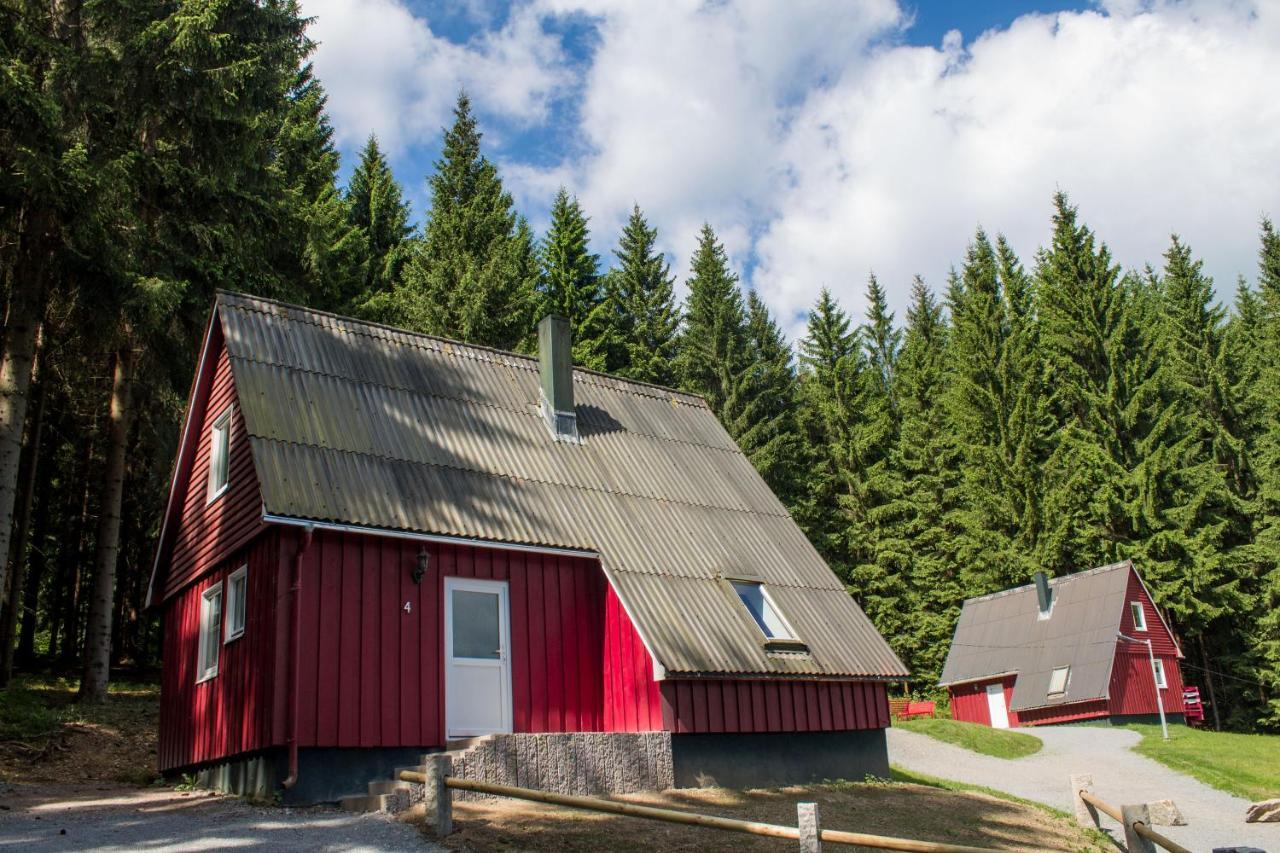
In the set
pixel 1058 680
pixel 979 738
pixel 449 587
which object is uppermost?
pixel 449 587

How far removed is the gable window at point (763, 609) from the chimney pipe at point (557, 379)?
12.3ft

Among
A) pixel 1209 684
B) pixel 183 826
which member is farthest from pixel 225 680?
pixel 1209 684

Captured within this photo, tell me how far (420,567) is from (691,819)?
6521 millimetres

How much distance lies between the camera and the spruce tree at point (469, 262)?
3422 cm

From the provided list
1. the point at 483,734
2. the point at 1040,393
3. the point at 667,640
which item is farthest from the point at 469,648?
the point at 1040,393

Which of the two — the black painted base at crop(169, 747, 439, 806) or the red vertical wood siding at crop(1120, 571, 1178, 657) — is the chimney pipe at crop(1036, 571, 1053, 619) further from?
the black painted base at crop(169, 747, 439, 806)

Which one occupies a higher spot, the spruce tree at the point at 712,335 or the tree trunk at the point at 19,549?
the spruce tree at the point at 712,335

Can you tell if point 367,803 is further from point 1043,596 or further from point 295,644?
point 1043,596

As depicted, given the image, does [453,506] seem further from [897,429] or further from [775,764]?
[897,429]

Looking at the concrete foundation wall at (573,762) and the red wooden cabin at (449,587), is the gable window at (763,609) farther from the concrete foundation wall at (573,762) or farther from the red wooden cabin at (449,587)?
the concrete foundation wall at (573,762)

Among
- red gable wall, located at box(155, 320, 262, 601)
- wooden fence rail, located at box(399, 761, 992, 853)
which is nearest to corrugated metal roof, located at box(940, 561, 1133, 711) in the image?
red gable wall, located at box(155, 320, 262, 601)

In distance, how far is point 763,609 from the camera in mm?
16406

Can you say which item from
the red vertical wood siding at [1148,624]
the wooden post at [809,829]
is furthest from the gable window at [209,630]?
the red vertical wood siding at [1148,624]

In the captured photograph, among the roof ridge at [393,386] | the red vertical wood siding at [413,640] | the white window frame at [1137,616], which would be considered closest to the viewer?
the red vertical wood siding at [413,640]
